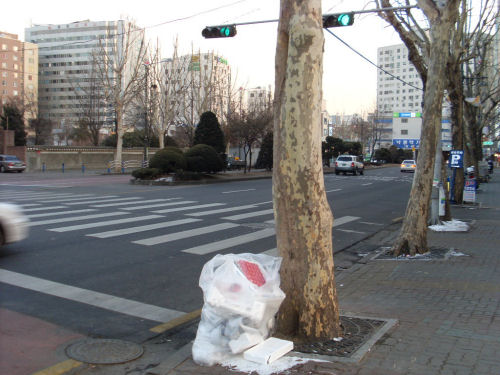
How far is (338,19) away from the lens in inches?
551

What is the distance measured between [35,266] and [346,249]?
6.12 metres

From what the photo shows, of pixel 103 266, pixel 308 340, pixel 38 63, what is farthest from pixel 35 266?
pixel 38 63

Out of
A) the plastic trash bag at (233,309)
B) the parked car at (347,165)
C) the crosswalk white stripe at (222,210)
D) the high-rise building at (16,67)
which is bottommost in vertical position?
the crosswalk white stripe at (222,210)

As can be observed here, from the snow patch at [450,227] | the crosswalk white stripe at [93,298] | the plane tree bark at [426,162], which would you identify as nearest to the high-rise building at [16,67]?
the snow patch at [450,227]

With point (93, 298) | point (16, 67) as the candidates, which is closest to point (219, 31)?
point (93, 298)

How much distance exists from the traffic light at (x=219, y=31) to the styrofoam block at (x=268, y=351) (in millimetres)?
13158

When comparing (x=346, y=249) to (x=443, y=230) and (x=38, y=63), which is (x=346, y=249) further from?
(x=38, y=63)

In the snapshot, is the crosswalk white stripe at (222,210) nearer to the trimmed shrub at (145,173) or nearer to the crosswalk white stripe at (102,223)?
the crosswalk white stripe at (102,223)

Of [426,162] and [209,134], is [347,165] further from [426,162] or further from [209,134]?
[426,162]

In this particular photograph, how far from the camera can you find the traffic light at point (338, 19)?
45.3 ft

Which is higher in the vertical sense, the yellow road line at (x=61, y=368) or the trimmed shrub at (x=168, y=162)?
the trimmed shrub at (x=168, y=162)

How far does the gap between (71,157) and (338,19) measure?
125 feet

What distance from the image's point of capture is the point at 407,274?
761 cm

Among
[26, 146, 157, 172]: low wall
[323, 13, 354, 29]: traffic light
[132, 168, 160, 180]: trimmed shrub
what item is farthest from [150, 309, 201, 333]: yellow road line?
[26, 146, 157, 172]: low wall
